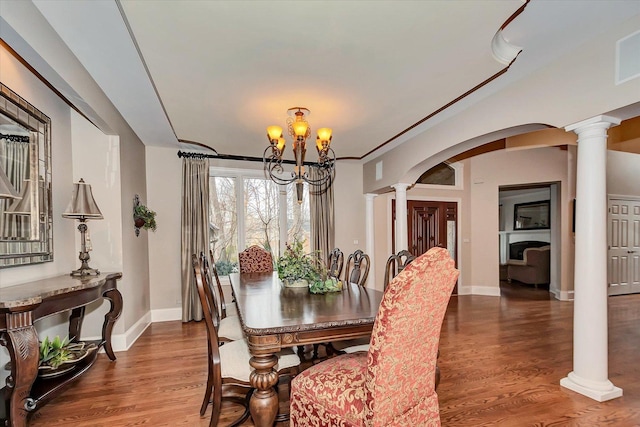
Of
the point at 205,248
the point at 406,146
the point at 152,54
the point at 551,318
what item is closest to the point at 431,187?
the point at 406,146

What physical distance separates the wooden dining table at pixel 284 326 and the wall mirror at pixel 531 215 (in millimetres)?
8160

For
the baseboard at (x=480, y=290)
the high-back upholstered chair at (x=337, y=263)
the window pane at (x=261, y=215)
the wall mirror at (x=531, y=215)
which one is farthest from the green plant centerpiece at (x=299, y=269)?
the wall mirror at (x=531, y=215)

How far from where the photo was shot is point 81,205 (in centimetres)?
293

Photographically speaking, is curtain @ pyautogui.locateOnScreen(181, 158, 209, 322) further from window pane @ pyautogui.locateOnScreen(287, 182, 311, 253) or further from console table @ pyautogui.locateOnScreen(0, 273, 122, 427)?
console table @ pyautogui.locateOnScreen(0, 273, 122, 427)

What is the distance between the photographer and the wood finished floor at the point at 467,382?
2225 mm

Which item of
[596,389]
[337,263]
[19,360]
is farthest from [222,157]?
[596,389]

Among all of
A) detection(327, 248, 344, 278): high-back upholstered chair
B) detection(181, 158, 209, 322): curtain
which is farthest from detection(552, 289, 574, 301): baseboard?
detection(181, 158, 209, 322): curtain

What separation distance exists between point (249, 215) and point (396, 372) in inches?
172

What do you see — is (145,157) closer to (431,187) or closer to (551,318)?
(431,187)

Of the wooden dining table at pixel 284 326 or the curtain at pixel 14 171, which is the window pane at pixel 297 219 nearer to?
the wooden dining table at pixel 284 326

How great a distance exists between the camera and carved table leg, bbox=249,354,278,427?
1622 millimetres

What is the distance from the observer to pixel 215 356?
6.25 feet

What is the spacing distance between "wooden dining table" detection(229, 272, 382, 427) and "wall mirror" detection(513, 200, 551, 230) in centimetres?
816

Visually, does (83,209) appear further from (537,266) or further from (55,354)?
(537,266)
